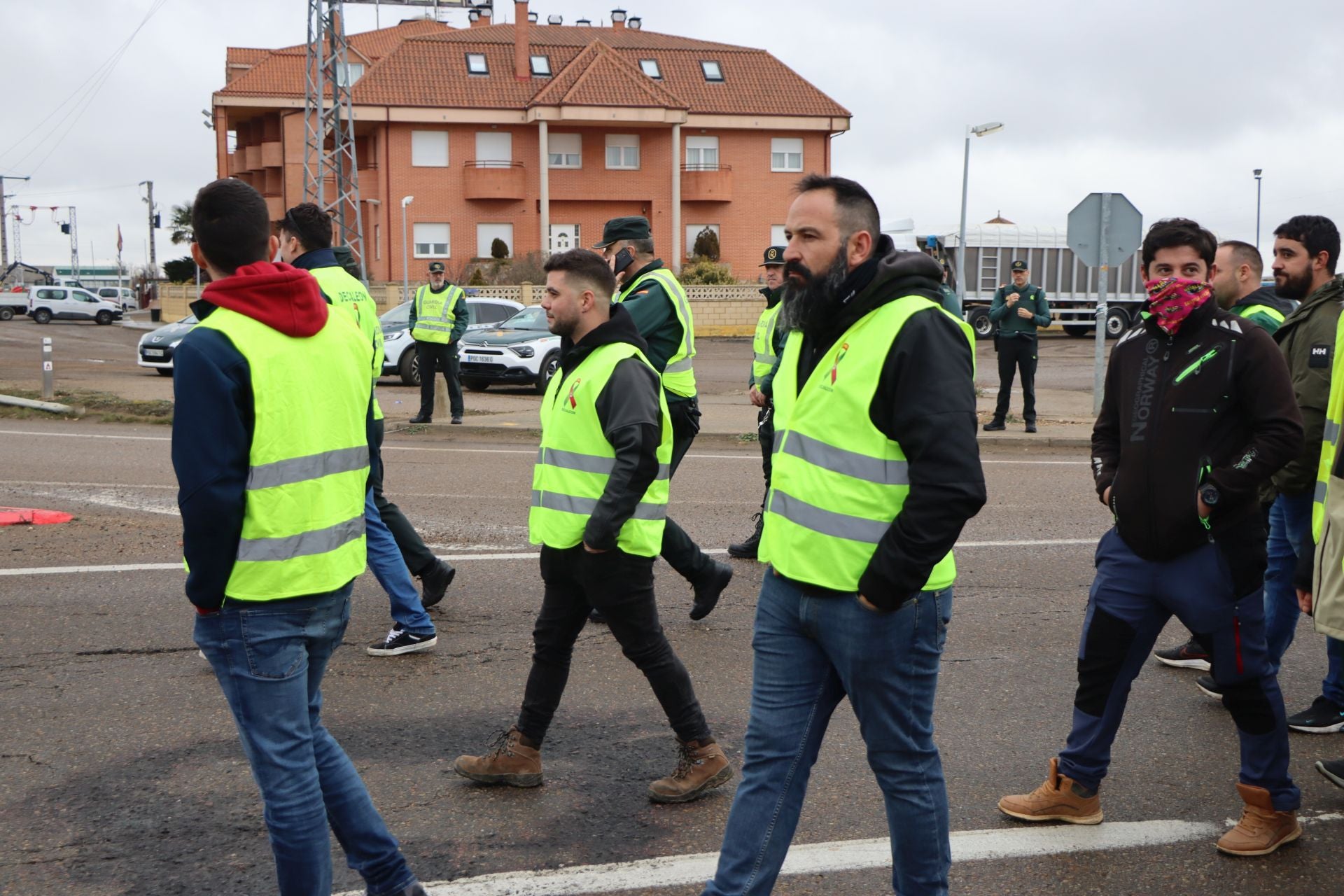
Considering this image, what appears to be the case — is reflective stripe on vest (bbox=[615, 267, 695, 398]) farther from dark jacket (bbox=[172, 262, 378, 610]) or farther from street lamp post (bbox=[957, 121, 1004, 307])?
street lamp post (bbox=[957, 121, 1004, 307])

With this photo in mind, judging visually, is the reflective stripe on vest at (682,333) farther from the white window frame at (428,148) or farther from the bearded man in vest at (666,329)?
the white window frame at (428,148)

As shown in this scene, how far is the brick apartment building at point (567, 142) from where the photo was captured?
50.8 m

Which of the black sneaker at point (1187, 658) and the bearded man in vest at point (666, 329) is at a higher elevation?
the bearded man in vest at point (666, 329)

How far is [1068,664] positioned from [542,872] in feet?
10.3

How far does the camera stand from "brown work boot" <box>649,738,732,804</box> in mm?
4430

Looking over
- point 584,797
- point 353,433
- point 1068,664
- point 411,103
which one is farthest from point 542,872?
point 411,103

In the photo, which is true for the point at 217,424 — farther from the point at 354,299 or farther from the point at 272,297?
the point at 354,299

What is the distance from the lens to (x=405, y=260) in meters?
42.2

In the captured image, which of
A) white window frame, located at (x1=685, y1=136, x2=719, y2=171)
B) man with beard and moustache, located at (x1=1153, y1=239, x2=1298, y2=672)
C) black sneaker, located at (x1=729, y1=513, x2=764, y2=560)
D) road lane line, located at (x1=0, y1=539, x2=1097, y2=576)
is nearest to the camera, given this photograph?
man with beard and moustache, located at (x1=1153, y1=239, x2=1298, y2=672)

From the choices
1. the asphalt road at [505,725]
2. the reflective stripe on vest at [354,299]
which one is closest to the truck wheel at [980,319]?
the asphalt road at [505,725]

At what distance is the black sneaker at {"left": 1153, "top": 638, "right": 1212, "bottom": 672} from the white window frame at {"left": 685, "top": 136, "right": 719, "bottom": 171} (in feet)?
160

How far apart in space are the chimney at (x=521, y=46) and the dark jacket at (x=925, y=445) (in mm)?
52064

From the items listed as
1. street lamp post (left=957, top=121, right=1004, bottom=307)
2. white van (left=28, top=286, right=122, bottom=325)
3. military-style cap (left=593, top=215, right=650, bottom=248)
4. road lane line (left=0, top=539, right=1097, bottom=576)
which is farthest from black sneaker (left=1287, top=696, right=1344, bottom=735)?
white van (left=28, top=286, right=122, bottom=325)

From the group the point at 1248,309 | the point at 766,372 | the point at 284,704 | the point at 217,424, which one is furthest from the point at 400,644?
the point at 1248,309
